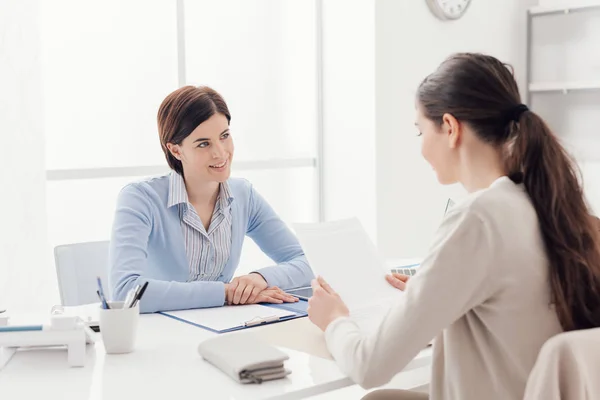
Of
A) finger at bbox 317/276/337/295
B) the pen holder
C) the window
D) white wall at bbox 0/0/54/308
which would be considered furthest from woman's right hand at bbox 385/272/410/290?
the window

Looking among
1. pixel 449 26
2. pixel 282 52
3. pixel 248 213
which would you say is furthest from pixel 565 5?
pixel 248 213

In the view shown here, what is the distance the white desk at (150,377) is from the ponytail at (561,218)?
1.20 ft

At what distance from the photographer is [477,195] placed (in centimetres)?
131

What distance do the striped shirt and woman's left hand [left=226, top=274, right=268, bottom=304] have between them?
11.4 inches

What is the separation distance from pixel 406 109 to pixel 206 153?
1.83 meters

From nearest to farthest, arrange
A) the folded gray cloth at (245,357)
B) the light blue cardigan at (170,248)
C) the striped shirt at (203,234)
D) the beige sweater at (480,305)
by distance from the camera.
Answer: the beige sweater at (480,305) → the folded gray cloth at (245,357) → the light blue cardigan at (170,248) → the striped shirt at (203,234)

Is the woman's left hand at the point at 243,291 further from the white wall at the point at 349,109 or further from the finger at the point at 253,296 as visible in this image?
the white wall at the point at 349,109

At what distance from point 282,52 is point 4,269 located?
1817mm

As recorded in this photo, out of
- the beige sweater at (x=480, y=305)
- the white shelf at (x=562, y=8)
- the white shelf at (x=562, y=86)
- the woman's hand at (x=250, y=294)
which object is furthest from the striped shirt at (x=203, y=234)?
the white shelf at (x=562, y=8)

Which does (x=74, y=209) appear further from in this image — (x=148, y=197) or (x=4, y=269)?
(x=148, y=197)

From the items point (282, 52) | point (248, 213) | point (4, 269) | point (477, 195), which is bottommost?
point (4, 269)

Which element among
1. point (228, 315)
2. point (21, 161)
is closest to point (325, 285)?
point (228, 315)

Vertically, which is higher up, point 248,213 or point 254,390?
point 248,213

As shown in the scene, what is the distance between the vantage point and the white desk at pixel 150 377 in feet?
4.36
